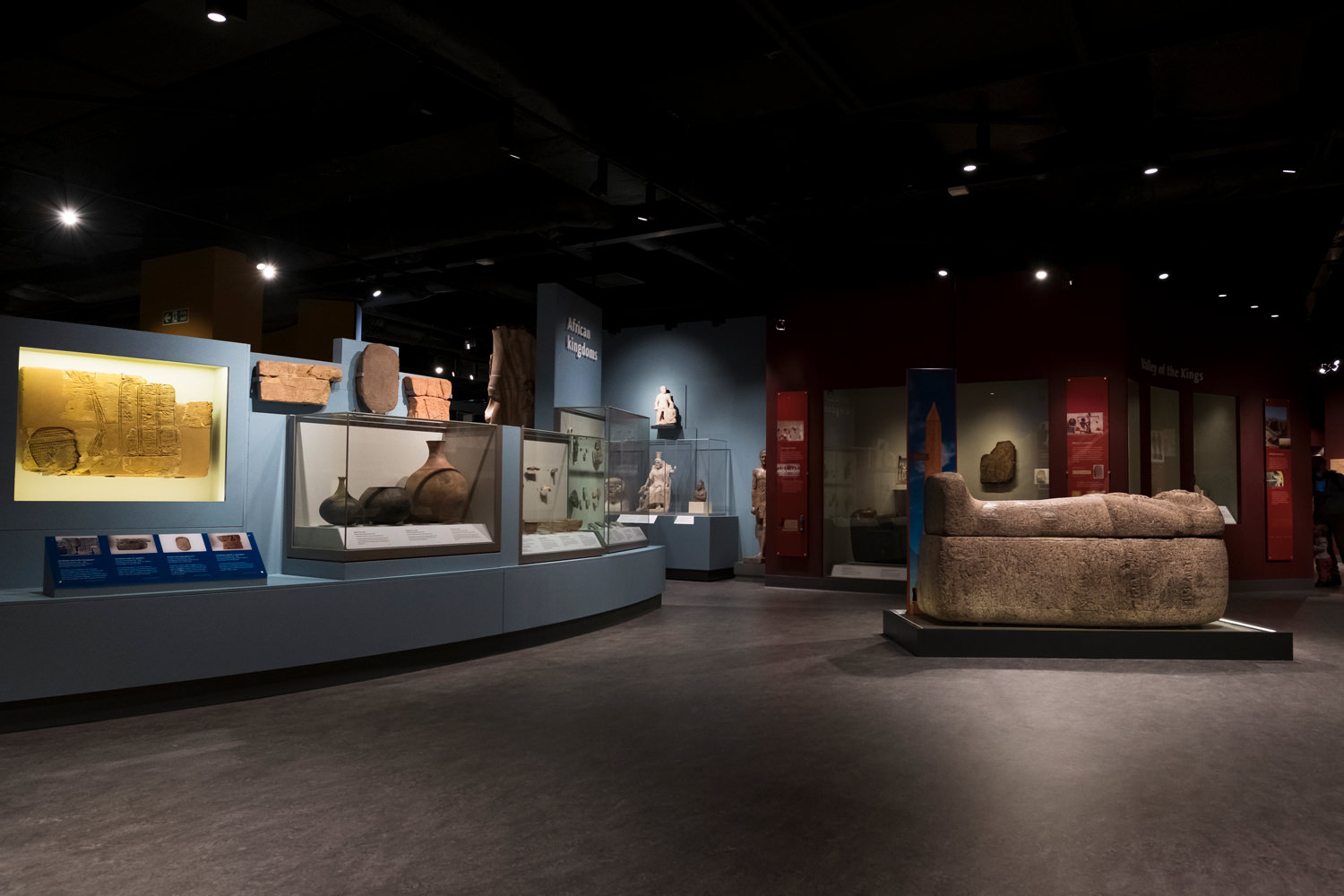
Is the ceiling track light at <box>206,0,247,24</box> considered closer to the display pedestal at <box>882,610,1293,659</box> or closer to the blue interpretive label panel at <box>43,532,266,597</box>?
the blue interpretive label panel at <box>43,532,266,597</box>

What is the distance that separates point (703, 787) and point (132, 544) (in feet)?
11.1

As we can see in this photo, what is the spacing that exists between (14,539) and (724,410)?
8.52 metres

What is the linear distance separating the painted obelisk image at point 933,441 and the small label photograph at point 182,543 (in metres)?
4.83

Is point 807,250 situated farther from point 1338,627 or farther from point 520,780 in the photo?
point 520,780

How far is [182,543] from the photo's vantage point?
15.1 feet

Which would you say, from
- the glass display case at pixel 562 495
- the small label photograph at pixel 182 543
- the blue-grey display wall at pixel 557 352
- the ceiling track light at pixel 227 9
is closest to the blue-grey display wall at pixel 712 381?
the blue-grey display wall at pixel 557 352

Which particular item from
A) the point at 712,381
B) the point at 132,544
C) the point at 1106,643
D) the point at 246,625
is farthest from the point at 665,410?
the point at 132,544

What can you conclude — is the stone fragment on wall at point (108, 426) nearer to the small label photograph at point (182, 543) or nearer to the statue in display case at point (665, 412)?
the small label photograph at point (182, 543)

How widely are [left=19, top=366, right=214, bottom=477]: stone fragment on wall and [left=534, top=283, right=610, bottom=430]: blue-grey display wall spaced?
4.27 m

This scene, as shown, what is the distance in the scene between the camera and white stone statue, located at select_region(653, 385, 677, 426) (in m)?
11.6

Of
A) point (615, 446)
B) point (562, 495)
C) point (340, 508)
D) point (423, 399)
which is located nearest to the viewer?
point (340, 508)

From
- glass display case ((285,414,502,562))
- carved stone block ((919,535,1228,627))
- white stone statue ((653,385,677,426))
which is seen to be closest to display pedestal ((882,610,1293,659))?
carved stone block ((919,535,1228,627))

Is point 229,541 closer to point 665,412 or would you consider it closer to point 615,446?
point 615,446

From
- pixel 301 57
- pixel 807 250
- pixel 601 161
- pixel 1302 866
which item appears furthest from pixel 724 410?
pixel 1302 866
